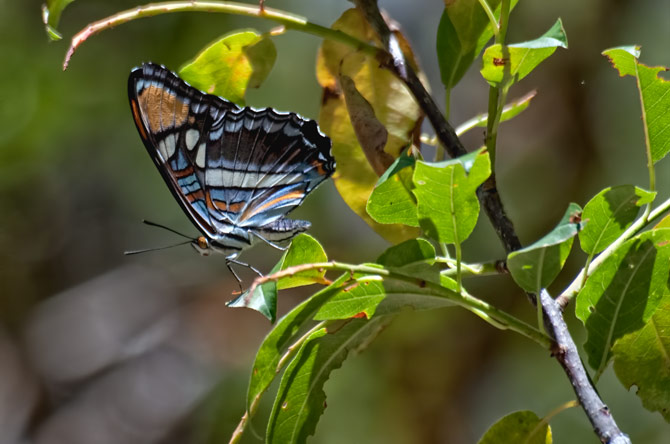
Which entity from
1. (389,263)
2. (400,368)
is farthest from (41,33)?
(389,263)

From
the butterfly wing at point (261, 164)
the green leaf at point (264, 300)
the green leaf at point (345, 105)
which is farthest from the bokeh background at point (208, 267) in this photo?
the green leaf at point (264, 300)

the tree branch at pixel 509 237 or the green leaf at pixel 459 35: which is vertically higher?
the green leaf at pixel 459 35

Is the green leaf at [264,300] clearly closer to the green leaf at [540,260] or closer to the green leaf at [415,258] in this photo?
the green leaf at [415,258]

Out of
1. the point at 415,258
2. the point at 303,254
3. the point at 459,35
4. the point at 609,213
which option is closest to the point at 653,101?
the point at 609,213

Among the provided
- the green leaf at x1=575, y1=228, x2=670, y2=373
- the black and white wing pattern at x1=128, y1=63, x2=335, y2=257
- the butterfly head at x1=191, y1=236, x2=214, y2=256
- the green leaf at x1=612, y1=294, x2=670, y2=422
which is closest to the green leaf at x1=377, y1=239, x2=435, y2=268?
the green leaf at x1=575, y1=228, x2=670, y2=373

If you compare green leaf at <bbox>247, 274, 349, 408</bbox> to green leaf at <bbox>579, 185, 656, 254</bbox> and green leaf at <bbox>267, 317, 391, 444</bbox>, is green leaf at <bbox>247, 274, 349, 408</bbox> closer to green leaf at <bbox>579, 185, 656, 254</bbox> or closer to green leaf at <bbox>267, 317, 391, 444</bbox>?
green leaf at <bbox>267, 317, 391, 444</bbox>

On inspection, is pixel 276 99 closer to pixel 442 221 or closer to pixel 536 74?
pixel 536 74
